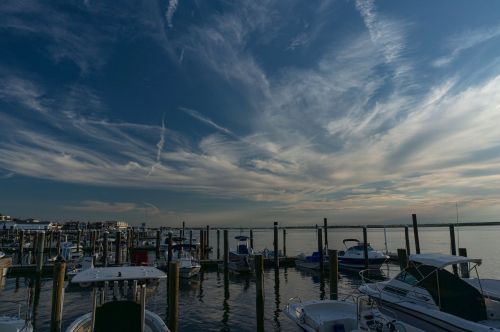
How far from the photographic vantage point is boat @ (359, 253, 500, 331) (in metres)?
9.06

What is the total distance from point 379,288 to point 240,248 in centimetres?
2556

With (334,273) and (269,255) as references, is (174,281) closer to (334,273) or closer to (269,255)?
(334,273)

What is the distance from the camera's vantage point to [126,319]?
8148 mm

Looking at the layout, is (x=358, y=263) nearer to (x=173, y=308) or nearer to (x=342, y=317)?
(x=342, y=317)

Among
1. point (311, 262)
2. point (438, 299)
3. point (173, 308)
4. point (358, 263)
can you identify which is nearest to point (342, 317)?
point (438, 299)

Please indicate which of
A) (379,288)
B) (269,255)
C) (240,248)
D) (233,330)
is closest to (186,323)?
(233,330)

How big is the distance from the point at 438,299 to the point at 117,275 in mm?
8425

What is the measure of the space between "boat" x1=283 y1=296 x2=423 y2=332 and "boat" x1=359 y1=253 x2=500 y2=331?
1.62 ft

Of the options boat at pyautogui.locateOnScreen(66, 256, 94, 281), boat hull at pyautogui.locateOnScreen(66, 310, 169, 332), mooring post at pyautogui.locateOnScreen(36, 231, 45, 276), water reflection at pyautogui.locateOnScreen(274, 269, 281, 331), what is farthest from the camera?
boat at pyautogui.locateOnScreen(66, 256, 94, 281)

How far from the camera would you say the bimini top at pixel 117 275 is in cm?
774

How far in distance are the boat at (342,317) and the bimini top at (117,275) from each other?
537cm

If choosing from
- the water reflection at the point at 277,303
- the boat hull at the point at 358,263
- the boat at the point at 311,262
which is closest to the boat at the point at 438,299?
the water reflection at the point at 277,303

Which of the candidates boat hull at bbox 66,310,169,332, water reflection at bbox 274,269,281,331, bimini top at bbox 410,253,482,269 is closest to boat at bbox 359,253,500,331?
bimini top at bbox 410,253,482,269

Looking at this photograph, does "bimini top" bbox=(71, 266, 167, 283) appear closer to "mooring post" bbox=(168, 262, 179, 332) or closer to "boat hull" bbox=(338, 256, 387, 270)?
"mooring post" bbox=(168, 262, 179, 332)
